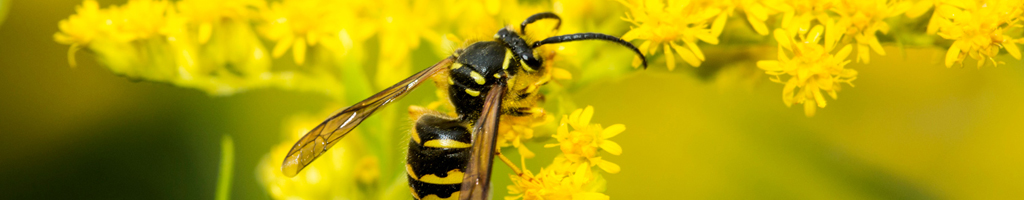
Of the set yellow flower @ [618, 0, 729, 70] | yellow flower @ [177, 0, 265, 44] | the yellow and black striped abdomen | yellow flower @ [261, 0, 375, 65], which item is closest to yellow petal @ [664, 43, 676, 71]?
yellow flower @ [618, 0, 729, 70]

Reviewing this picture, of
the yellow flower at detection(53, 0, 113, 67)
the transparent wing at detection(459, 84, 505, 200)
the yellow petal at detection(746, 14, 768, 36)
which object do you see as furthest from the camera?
the yellow flower at detection(53, 0, 113, 67)

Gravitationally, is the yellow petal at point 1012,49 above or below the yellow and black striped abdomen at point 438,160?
above

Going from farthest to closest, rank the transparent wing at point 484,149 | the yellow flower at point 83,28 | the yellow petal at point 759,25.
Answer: the yellow flower at point 83,28
the yellow petal at point 759,25
the transparent wing at point 484,149

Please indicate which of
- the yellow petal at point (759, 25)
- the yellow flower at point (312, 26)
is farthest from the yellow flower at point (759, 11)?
the yellow flower at point (312, 26)

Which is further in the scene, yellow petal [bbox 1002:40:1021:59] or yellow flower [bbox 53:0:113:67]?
yellow flower [bbox 53:0:113:67]

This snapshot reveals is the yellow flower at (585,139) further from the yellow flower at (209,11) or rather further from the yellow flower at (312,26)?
the yellow flower at (209,11)

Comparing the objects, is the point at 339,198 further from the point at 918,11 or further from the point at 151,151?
the point at 918,11

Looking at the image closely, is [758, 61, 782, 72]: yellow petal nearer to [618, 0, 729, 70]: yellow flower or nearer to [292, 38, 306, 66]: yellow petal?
[618, 0, 729, 70]: yellow flower
